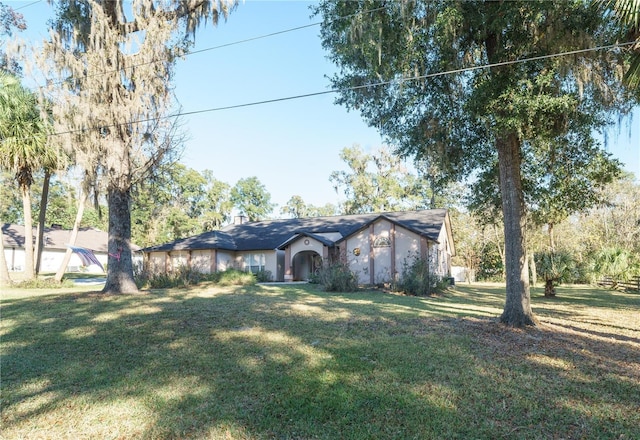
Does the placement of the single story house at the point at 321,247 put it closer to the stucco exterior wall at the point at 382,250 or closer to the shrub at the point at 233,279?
the stucco exterior wall at the point at 382,250

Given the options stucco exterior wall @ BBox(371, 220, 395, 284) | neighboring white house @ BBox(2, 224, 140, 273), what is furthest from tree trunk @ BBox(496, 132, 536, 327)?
neighboring white house @ BBox(2, 224, 140, 273)

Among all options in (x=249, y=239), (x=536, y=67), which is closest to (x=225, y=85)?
(x=536, y=67)

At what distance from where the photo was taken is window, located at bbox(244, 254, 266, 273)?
26672mm

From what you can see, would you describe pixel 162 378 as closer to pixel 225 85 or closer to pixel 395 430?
pixel 395 430

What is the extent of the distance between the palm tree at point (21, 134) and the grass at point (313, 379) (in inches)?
498

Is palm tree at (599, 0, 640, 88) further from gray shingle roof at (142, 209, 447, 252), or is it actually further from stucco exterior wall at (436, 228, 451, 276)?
stucco exterior wall at (436, 228, 451, 276)

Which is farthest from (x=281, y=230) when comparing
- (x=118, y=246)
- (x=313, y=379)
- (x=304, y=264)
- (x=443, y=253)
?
(x=313, y=379)

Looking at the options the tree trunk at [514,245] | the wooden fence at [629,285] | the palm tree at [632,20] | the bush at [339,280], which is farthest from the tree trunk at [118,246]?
the wooden fence at [629,285]

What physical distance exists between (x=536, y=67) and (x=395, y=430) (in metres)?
7.97

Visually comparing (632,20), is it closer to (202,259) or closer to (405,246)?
(405,246)

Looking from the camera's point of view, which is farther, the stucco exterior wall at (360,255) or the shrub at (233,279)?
the stucco exterior wall at (360,255)

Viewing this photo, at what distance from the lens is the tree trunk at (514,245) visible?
804 centimetres

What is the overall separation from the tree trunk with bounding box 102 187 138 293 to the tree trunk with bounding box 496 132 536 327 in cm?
1157

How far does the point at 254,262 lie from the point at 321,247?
5.62 metres
